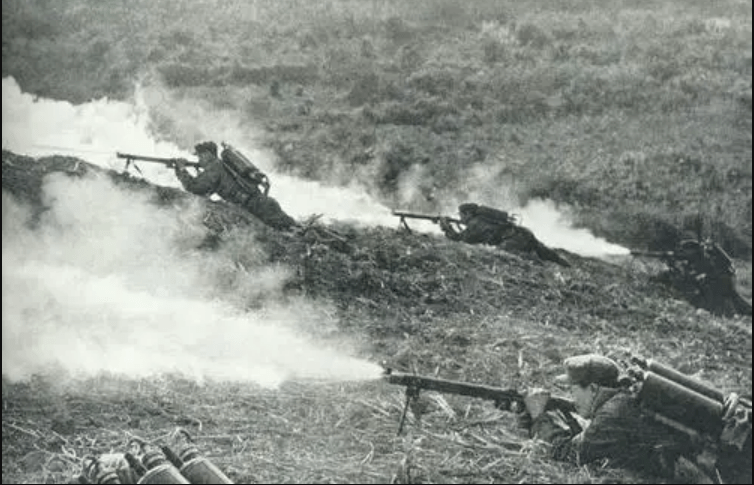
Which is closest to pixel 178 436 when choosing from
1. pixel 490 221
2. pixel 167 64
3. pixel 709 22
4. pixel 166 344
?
pixel 166 344

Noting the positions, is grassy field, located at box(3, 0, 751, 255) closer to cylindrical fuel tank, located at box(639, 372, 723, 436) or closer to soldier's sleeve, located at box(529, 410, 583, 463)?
soldier's sleeve, located at box(529, 410, 583, 463)

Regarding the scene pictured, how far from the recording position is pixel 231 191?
15688mm

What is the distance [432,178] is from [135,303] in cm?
1387

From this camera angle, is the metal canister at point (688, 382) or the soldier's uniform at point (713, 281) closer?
the metal canister at point (688, 382)

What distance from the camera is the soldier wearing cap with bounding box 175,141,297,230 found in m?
15.5

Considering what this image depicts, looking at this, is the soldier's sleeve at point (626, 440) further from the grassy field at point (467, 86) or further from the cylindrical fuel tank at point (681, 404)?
the grassy field at point (467, 86)

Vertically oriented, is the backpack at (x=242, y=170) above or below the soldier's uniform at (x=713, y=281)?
above

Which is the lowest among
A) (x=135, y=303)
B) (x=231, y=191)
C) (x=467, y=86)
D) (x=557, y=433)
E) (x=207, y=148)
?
(x=557, y=433)

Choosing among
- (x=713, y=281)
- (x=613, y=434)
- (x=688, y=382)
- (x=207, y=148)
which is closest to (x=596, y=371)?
(x=613, y=434)

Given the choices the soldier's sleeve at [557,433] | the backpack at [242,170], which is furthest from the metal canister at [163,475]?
the backpack at [242,170]

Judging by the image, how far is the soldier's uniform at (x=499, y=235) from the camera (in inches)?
665

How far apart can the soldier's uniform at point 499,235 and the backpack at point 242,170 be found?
13.9ft

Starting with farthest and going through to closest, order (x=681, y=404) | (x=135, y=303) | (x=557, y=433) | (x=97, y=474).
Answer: (x=135, y=303) → (x=557, y=433) → (x=681, y=404) → (x=97, y=474)

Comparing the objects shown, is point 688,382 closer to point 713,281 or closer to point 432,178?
point 713,281
